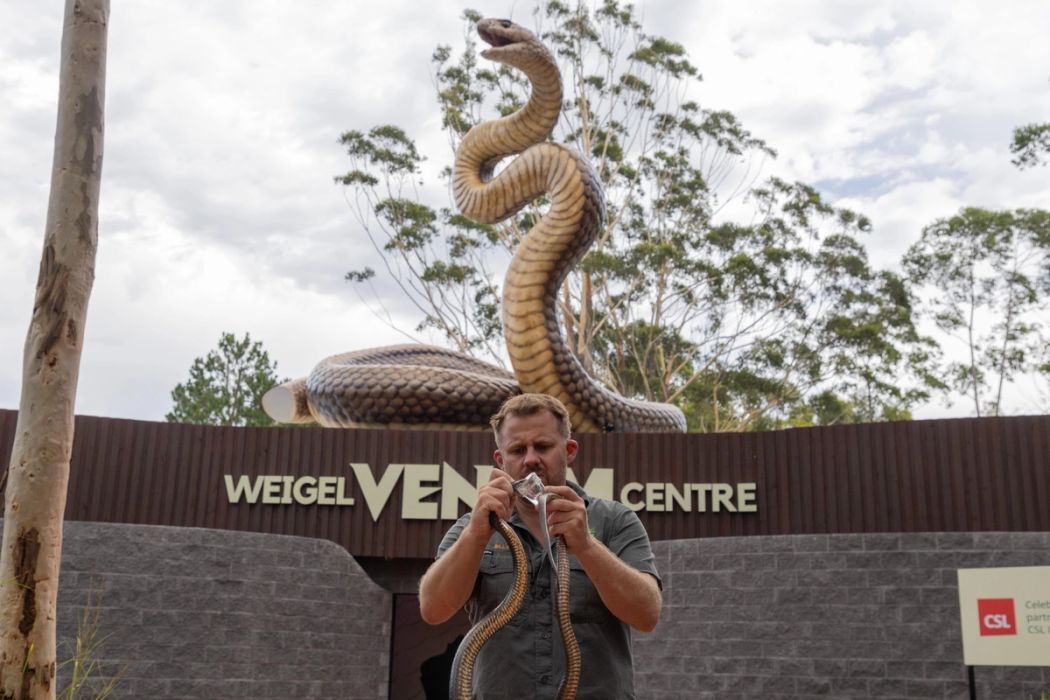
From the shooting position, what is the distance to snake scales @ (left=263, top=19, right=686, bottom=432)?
1013 cm

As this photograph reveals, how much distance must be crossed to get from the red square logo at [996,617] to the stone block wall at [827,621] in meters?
1.12

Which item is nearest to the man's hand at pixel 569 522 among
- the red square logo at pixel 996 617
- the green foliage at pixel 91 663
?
the red square logo at pixel 996 617

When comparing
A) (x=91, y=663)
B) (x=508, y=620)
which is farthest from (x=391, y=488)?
(x=508, y=620)

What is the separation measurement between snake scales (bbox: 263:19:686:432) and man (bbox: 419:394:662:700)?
7932mm

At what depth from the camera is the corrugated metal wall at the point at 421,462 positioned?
28.1ft

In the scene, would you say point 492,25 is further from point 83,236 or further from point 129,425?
point 83,236

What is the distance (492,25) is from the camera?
432 inches

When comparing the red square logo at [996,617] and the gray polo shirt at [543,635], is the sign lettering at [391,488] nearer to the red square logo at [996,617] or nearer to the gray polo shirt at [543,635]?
the red square logo at [996,617]

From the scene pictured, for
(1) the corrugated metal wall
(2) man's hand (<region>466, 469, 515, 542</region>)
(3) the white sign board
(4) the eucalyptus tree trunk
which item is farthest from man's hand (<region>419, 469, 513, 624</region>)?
(1) the corrugated metal wall

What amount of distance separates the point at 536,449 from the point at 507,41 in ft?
31.5

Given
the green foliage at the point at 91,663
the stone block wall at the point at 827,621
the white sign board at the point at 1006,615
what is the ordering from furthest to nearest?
the green foliage at the point at 91,663 < the stone block wall at the point at 827,621 < the white sign board at the point at 1006,615

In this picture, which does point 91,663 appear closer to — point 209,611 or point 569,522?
point 209,611

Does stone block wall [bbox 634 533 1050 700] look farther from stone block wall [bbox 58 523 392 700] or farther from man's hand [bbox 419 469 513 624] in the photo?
man's hand [bbox 419 469 513 624]

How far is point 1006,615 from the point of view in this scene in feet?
20.0
